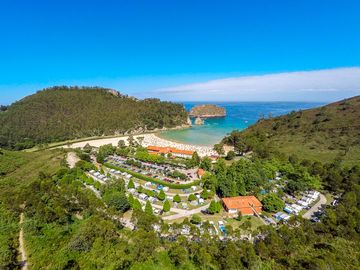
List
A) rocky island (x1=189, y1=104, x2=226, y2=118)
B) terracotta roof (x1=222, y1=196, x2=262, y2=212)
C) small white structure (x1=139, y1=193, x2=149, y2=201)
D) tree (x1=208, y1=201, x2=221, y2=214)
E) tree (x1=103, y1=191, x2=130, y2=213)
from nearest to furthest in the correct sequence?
tree (x1=208, y1=201, x2=221, y2=214) < tree (x1=103, y1=191, x2=130, y2=213) < terracotta roof (x1=222, y1=196, x2=262, y2=212) < small white structure (x1=139, y1=193, x2=149, y2=201) < rocky island (x1=189, y1=104, x2=226, y2=118)

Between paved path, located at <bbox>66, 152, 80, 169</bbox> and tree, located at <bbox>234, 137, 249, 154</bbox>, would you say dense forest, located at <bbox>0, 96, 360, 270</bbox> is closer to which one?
paved path, located at <bbox>66, 152, 80, 169</bbox>

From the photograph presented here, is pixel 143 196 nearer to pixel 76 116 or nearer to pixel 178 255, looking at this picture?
pixel 178 255

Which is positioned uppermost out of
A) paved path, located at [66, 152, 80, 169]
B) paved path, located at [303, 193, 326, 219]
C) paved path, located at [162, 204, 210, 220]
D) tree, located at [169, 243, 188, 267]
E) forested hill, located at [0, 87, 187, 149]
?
forested hill, located at [0, 87, 187, 149]

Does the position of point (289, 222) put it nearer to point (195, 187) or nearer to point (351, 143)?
point (195, 187)

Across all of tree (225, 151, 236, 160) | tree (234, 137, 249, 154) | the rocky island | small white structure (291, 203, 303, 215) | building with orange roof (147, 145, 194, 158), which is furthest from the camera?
the rocky island

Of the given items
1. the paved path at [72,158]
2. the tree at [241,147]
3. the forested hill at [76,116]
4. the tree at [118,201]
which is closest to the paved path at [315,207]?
the tree at [118,201]

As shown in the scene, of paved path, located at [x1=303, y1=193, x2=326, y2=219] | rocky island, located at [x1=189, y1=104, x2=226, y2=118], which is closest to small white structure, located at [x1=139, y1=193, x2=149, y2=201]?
paved path, located at [x1=303, y1=193, x2=326, y2=219]

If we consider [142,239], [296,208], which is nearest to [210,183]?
[296,208]

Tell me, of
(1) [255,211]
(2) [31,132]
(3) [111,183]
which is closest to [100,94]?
(2) [31,132]
